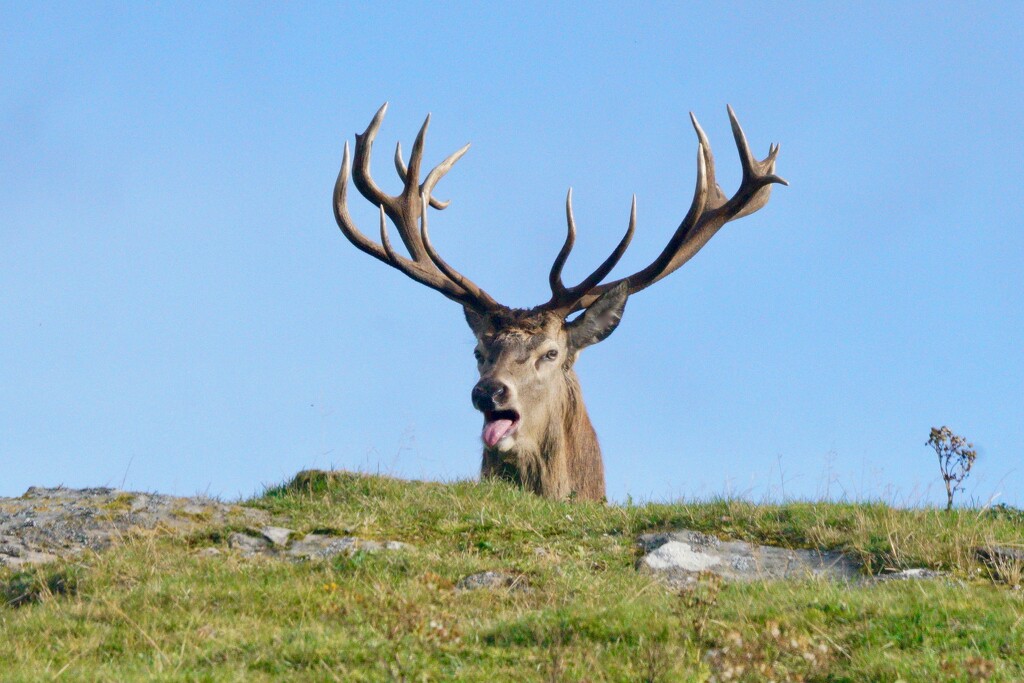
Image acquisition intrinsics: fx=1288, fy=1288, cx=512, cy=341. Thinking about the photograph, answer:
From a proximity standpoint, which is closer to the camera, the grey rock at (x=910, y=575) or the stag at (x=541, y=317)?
the grey rock at (x=910, y=575)

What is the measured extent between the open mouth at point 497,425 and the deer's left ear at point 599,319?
1143 millimetres

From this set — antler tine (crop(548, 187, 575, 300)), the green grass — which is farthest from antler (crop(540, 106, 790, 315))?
the green grass

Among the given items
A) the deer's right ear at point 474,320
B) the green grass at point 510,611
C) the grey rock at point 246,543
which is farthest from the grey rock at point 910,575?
the deer's right ear at point 474,320

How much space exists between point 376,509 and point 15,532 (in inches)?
93.7

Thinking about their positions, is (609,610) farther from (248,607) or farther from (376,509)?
(376,509)

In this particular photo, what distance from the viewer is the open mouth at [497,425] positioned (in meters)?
10.8

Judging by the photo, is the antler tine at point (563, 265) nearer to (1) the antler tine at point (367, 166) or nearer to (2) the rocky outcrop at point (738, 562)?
(1) the antler tine at point (367, 166)

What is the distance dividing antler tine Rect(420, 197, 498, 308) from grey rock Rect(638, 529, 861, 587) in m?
3.98

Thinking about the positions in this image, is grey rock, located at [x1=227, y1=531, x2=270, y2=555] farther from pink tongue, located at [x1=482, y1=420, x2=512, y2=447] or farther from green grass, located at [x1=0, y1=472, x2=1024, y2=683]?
pink tongue, located at [x1=482, y1=420, x2=512, y2=447]

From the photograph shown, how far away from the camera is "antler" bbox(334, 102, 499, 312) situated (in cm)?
1200

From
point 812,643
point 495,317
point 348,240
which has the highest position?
point 348,240

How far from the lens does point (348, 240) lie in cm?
1255

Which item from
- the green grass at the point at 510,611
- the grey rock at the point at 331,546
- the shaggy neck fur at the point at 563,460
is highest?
the shaggy neck fur at the point at 563,460

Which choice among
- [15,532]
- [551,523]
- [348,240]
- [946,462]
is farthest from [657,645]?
[348,240]
